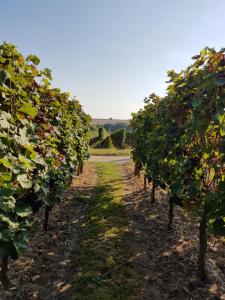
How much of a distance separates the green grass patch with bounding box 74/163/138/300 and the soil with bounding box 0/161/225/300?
20 cm

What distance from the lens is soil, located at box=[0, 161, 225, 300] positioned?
639 cm

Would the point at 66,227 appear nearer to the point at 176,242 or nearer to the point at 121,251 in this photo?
the point at 121,251

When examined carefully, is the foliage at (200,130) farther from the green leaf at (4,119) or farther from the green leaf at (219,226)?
the green leaf at (4,119)

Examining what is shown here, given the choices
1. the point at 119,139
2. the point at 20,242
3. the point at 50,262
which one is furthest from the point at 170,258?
the point at 119,139

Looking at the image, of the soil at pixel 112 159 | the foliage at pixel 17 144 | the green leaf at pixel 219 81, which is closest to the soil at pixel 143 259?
the foliage at pixel 17 144

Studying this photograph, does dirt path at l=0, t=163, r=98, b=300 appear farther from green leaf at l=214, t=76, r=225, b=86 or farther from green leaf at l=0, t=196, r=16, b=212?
green leaf at l=214, t=76, r=225, b=86

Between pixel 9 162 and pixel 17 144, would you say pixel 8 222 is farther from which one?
pixel 17 144

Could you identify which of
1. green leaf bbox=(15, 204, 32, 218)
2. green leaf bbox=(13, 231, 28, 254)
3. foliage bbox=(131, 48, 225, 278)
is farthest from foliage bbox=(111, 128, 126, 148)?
green leaf bbox=(13, 231, 28, 254)

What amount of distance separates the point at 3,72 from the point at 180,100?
3083 millimetres

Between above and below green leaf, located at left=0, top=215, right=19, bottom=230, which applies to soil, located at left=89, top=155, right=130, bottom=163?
below

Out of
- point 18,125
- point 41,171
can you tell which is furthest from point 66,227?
point 18,125

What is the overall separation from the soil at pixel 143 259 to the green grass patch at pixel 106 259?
20cm

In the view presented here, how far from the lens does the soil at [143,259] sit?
6391mm

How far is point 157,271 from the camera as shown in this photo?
7195 mm
